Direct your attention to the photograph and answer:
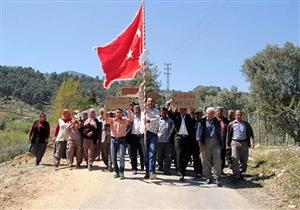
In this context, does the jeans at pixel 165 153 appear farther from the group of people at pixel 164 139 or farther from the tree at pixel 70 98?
the tree at pixel 70 98

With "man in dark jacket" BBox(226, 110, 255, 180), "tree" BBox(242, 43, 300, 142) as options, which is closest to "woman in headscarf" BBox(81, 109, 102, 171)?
"man in dark jacket" BBox(226, 110, 255, 180)

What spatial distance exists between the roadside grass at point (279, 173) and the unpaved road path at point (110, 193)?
1.10m

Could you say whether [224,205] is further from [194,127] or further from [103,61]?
[103,61]

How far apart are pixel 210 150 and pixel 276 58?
29274 millimetres

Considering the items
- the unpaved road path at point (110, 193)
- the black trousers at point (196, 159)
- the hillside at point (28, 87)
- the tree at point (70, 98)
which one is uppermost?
the hillside at point (28, 87)

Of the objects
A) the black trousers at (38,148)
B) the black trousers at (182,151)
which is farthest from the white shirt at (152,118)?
the black trousers at (38,148)

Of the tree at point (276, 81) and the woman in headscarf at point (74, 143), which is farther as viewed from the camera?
the tree at point (276, 81)

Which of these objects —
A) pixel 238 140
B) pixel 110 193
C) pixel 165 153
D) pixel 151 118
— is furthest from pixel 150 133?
pixel 238 140

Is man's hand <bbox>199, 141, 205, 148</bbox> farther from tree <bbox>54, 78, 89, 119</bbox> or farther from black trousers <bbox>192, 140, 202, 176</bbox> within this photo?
tree <bbox>54, 78, 89, 119</bbox>

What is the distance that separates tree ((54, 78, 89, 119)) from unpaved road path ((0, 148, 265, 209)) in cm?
3492

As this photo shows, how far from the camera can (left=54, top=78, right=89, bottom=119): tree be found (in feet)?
162

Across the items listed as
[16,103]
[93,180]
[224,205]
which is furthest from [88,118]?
[16,103]

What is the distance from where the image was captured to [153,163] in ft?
42.5

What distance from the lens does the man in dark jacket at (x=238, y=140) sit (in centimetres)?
1391
